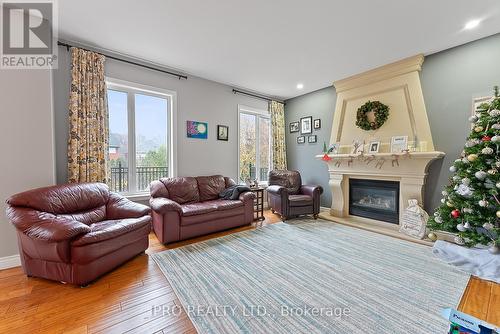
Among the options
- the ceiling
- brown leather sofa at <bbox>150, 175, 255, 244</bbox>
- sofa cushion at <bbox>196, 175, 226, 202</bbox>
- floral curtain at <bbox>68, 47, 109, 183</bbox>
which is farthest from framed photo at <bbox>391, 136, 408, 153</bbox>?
floral curtain at <bbox>68, 47, 109, 183</bbox>

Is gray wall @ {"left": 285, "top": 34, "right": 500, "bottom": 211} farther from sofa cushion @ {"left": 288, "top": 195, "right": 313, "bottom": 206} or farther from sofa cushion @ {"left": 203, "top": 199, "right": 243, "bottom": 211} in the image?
sofa cushion @ {"left": 203, "top": 199, "right": 243, "bottom": 211}

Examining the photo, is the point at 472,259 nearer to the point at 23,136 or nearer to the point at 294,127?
the point at 294,127

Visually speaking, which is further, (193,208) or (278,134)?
(278,134)

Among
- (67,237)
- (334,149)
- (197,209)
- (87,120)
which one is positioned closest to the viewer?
(67,237)

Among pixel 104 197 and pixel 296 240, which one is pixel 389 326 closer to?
pixel 296 240

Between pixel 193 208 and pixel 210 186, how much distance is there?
2.94 feet

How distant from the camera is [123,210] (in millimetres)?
2721

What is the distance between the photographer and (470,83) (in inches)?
117

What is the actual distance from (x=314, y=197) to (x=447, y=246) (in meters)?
2.08

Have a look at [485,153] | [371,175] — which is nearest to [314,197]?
[371,175]

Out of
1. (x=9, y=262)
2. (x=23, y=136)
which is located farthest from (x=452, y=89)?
(x=9, y=262)

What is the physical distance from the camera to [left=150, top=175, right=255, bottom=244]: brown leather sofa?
2959 mm

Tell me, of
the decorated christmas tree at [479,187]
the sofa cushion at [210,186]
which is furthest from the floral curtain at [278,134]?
the decorated christmas tree at [479,187]

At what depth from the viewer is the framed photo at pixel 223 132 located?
455 cm
